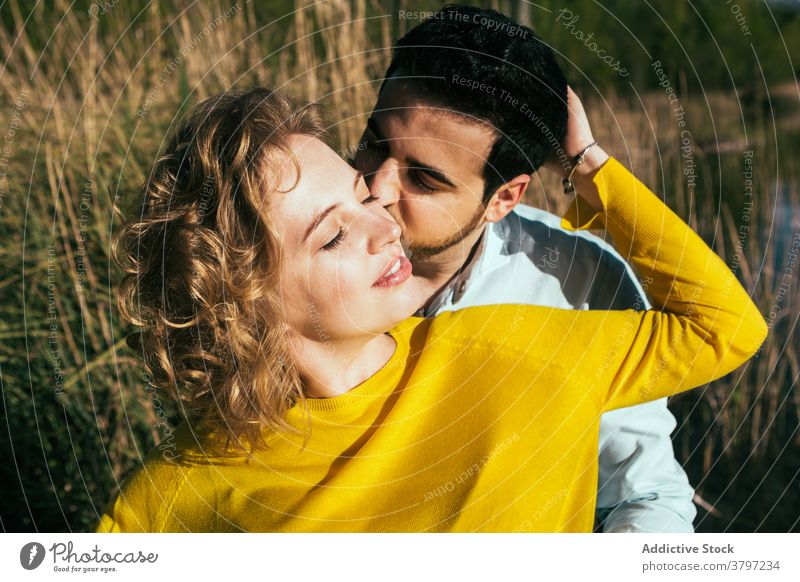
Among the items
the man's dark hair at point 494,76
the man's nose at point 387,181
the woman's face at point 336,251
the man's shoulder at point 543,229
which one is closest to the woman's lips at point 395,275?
the woman's face at point 336,251

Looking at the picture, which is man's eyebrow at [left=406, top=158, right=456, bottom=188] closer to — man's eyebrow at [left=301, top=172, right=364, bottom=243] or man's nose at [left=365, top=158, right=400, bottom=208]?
man's nose at [left=365, top=158, right=400, bottom=208]

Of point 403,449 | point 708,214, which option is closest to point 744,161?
point 708,214

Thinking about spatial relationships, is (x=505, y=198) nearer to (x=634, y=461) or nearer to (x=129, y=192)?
(x=634, y=461)

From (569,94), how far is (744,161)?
5.14 ft

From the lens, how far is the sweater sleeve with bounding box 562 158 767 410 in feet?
3.88

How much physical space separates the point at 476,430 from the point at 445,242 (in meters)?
0.43

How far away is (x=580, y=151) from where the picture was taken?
1.36 m

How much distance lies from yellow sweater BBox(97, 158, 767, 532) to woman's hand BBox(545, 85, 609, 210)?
6.5 inches

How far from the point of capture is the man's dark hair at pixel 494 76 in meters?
1.38

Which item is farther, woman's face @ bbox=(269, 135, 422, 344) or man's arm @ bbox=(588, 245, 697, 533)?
man's arm @ bbox=(588, 245, 697, 533)

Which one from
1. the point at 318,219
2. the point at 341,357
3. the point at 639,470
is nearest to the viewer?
the point at 318,219

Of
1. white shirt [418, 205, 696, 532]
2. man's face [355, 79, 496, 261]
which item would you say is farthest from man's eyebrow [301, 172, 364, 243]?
white shirt [418, 205, 696, 532]

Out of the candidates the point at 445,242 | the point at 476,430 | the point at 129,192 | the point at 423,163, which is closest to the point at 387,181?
the point at 423,163
